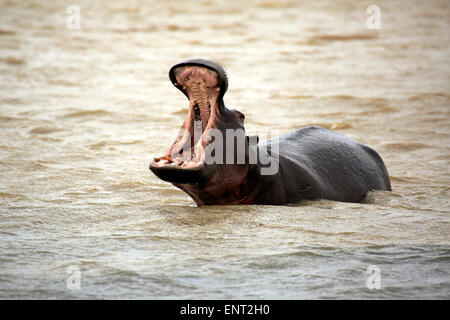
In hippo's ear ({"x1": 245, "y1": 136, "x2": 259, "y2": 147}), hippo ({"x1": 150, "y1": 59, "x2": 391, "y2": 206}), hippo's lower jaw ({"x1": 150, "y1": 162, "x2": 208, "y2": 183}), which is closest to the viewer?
hippo's lower jaw ({"x1": 150, "y1": 162, "x2": 208, "y2": 183})

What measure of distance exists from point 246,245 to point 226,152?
84 cm

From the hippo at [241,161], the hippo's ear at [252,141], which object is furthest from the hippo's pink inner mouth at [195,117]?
the hippo's ear at [252,141]

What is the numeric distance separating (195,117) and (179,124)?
402cm

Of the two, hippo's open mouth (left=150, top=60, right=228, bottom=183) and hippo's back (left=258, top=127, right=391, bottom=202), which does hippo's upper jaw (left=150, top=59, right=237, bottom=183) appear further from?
hippo's back (left=258, top=127, right=391, bottom=202)

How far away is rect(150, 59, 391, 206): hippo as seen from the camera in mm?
5699

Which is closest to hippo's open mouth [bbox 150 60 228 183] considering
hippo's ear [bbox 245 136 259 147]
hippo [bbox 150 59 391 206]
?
hippo [bbox 150 59 391 206]

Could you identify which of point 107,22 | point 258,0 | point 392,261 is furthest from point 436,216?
point 258,0

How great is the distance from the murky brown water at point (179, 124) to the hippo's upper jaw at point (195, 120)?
371mm

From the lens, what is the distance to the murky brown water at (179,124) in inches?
187

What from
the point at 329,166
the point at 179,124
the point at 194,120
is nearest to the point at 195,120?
the point at 194,120

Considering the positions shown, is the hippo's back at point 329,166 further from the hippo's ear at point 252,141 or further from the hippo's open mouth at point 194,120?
the hippo's open mouth at point 194,120

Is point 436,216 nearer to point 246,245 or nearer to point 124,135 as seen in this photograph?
point 246,245

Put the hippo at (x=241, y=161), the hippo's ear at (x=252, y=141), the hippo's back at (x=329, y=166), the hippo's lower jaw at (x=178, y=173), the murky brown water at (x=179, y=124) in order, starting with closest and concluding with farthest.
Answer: the murky brown water at (x=179, y=124)
the hippo's lower jaw at (x=178, y=173)
the hippo at (x=241, y=161)
the hippo's ear at (x=252, y=141)
the hippo's back at (x=329, y=166)

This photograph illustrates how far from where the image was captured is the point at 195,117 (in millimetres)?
5895
